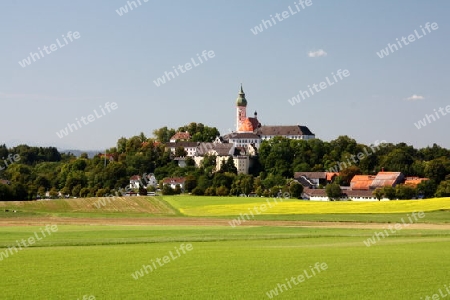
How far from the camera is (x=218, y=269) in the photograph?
86.7ft

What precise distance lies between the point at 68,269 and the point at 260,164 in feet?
451

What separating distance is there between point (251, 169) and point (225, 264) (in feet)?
446

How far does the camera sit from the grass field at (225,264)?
2175 cm

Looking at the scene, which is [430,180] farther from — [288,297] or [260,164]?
[288,297]

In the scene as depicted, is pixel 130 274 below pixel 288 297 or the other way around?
the other way around

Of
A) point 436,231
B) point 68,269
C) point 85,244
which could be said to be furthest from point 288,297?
point 436,231

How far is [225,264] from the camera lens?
27875 millimetres

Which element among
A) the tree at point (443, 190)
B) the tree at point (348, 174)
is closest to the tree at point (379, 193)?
the tree at point (443, 190)

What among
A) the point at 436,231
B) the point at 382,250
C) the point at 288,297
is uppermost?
the point at 288,297

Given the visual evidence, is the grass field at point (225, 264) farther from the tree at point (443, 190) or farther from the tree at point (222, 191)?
the tree at point (222, 191)

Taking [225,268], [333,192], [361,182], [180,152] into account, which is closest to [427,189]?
[333,192]

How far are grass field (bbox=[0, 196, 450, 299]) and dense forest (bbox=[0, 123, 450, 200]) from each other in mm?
68610

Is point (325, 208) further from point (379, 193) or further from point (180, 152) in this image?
point (180, 152)

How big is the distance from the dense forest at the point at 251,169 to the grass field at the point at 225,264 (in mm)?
68610
